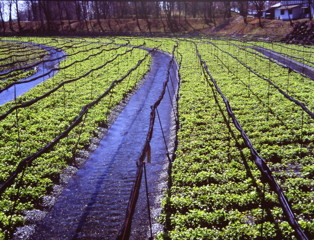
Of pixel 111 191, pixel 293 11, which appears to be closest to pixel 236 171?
pixel 111 191

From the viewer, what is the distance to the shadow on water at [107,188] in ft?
37.3

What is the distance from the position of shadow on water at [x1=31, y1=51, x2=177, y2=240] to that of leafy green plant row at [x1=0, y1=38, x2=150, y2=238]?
91cm

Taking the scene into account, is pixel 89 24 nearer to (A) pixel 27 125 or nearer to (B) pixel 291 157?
(A) pixel 27 125

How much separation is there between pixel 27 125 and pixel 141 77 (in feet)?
63.9

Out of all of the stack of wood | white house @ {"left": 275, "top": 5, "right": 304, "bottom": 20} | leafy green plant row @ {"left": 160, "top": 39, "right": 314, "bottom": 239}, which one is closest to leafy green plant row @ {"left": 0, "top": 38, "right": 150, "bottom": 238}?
leafy green plant row @ {"left": 160, "top": 39, "right": 314, "bottom": 239}

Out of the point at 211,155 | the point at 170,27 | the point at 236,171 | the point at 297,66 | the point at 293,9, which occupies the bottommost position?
the point at 236,171

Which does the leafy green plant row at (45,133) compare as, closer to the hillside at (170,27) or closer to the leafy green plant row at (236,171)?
the leafy green plant row at (236,171)

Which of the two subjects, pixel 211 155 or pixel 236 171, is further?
pixel 211 155

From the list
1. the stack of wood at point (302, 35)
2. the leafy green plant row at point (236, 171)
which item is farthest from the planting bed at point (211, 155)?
the stack of wood at point (302, 35)

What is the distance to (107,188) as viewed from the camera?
14.2 metres

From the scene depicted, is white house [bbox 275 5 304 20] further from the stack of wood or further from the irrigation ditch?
the irrigation ditch

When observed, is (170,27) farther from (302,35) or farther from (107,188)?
(107,188)

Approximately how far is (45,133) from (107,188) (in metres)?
6.95

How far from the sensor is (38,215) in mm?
11992
